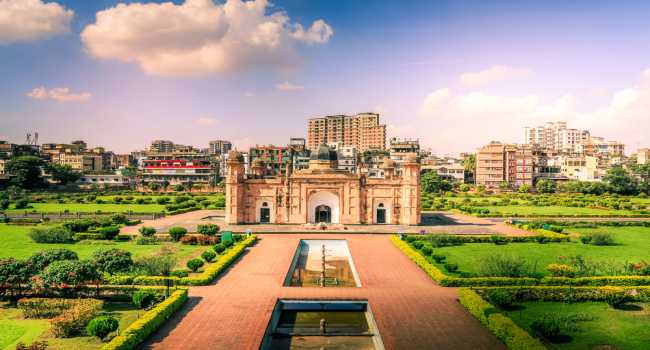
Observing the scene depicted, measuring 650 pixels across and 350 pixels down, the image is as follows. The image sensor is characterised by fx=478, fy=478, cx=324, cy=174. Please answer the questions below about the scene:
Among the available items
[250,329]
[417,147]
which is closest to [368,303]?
[250,329]

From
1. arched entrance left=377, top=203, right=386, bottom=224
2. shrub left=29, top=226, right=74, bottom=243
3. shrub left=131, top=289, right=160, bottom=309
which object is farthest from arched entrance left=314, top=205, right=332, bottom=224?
shrub left=131, top=289, right=160, bottom=309

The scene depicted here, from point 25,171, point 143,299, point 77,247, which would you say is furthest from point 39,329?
point 25,171

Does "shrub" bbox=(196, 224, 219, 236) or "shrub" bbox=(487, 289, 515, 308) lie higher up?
"shrub" bbox=(196, 224, 219, 236)

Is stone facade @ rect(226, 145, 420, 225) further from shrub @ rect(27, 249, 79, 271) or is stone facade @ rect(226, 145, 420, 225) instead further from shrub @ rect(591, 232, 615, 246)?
shrub @ rect(27, 249, 79, 271)

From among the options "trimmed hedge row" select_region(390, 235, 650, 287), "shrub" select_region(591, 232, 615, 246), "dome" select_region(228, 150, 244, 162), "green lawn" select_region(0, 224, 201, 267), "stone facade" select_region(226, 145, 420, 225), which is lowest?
"green lawn" select_region(0, 224, 201, 267)

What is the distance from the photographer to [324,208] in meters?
47.1

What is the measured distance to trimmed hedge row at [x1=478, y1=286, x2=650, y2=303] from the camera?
20.9m

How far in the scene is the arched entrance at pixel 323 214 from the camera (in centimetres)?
4712

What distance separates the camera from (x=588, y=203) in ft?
239

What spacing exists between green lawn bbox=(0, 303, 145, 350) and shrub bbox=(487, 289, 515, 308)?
1424cm

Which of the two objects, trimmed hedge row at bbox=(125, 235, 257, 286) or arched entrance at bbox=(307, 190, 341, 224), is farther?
arched entrance at bbox=(307, 190, 341, 224)

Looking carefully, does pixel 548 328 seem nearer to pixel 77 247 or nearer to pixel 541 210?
pixel 77 247

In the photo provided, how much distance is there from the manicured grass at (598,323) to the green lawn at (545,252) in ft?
21.6

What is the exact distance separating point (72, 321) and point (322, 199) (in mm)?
32210
